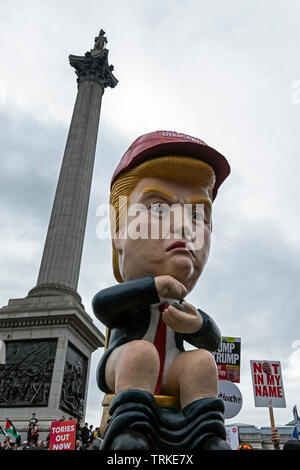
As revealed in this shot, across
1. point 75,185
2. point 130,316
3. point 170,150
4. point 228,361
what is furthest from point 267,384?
Result: point 75,185

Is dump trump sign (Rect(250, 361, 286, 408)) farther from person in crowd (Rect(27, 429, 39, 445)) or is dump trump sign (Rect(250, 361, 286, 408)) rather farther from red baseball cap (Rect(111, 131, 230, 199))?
person in crowd (Rect(27, 429, 39, 445))

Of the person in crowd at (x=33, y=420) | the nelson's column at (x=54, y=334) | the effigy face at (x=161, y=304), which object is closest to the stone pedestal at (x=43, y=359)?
the nelson's column at (x=54, y=334)

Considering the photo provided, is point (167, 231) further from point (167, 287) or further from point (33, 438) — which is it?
point (33, 438)

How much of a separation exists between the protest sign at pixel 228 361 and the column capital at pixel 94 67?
61.3 feet

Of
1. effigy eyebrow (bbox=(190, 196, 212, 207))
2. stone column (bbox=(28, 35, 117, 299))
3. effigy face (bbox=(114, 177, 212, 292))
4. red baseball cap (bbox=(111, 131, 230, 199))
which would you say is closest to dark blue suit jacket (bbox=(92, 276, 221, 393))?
effigy face (bbox=(114, 177, 212, 292))

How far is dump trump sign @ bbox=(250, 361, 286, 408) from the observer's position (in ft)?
19.0

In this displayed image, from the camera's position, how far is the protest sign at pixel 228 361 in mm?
6963

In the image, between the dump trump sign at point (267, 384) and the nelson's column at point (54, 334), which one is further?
the nelson's column at point (54, 334)

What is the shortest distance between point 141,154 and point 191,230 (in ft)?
2.81

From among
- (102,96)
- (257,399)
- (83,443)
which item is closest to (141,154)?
(257,399)

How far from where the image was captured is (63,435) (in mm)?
8062

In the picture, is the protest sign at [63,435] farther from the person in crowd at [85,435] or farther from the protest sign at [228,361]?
the protest sign at [228,361]

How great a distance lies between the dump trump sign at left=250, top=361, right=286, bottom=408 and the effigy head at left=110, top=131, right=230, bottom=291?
287 cm
